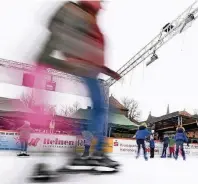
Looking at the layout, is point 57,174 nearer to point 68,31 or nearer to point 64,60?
point 64,60

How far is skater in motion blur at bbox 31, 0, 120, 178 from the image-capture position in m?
1.46

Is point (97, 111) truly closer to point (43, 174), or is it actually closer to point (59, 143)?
point (43, 174)

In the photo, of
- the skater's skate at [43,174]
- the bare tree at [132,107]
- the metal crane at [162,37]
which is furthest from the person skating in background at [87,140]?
the bare tree at [132,107]

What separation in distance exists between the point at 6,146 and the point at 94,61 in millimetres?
7043

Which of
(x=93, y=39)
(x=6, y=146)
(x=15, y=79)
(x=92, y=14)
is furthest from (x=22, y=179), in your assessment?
(x=15, y=79)

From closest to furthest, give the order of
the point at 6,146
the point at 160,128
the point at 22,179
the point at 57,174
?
the point at 22,179
the point at 57,174
the point at 6,146
the point at 160,128

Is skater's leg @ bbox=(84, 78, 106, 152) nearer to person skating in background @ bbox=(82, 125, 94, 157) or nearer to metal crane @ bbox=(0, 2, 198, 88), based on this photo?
person skating in background @ bbox=(82, 125, 94, 157)

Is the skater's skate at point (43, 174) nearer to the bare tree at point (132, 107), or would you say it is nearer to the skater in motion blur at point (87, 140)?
the skater in motion blur at point (87, 140)

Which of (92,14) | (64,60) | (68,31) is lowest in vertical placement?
(64,60)

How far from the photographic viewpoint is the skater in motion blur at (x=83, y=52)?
1456 mm

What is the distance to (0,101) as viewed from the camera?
16.9m

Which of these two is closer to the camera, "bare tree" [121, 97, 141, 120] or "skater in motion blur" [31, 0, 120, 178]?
"skater in motion blur" [31, 0, 120, 178]

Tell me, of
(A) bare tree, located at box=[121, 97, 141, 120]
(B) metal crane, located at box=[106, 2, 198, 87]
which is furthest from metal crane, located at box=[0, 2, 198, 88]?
(A) bare tree, located at box=[121, 97, 141, 120]

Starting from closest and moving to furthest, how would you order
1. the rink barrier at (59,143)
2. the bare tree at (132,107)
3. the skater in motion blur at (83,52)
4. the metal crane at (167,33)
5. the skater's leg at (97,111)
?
the skater in motion blur at (83,52)
the skater's leg at (97,111)
the rink barrier at (59,143)
the metal crane at (167,33)
the bare tree at (132,107)
